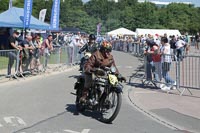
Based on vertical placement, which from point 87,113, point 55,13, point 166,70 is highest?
point 55,13

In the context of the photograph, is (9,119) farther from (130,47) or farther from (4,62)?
(130,47)

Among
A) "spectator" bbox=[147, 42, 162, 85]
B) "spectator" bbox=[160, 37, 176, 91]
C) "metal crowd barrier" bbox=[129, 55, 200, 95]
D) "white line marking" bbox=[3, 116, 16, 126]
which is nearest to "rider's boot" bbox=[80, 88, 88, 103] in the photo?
"white line marking" bbox=[3, 116, 16, 126]

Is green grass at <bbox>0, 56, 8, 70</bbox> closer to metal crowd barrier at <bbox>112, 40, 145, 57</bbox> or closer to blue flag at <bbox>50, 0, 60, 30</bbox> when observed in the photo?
blue flag at <bbox>50, 0, 60, 30</bbox>

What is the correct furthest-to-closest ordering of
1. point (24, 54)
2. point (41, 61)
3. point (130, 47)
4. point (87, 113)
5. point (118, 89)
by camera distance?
point (130, 47), point (41, 61), point (24, 54), point (87, 113), point (118, 89)

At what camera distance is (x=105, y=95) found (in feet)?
29.7

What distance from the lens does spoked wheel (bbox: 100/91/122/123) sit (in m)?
8.76

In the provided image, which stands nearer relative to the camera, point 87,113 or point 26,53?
point 87,113

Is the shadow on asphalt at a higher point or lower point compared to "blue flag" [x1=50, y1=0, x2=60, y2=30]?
lower

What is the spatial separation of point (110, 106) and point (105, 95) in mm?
262

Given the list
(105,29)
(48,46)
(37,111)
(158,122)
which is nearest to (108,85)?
(158,122)

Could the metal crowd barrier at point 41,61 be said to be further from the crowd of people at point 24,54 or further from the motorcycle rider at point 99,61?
the motorcycle rider at point 99,61

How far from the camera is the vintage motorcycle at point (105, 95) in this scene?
8.76 m

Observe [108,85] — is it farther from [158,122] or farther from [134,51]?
[134,51]

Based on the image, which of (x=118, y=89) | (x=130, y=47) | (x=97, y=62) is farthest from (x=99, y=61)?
(x=130, y=47)
